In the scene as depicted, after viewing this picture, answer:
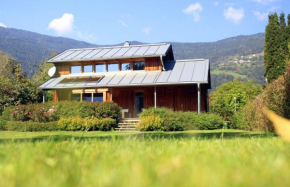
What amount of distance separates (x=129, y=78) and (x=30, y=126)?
28.3 ft

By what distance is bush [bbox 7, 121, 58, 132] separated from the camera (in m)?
17.7

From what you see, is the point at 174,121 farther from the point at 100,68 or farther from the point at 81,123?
the point at 100,68

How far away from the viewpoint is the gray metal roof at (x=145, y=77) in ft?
71.6

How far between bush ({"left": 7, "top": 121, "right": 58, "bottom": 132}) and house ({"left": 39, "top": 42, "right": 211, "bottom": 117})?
588 centimetres

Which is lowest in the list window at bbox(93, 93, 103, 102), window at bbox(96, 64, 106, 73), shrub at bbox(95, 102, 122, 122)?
shrub at bbox(95, 102, 122, 122)

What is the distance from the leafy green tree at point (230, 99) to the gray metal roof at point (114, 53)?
7.74 meters

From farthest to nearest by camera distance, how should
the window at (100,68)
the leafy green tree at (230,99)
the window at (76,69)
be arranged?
the leafy green tree at (230,99), the window at (76,69), the window at (100,68)

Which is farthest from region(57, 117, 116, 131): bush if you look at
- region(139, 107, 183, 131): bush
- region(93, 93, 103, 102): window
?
region(93, 93, 103, 102): window

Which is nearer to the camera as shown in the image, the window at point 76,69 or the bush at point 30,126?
the bush at point 30,126

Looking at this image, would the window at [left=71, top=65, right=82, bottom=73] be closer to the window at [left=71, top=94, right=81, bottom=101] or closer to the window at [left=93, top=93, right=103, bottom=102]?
the window at [left=71, top=94, right=81, bottom=101]

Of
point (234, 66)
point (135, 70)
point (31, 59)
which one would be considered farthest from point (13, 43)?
point (135, 70)

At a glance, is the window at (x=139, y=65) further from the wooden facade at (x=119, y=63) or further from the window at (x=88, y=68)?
the window at (x=88, y=68)

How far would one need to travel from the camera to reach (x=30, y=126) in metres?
17.7

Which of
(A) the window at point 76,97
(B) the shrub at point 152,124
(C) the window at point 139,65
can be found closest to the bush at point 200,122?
(B) the shrub at point 152,124
